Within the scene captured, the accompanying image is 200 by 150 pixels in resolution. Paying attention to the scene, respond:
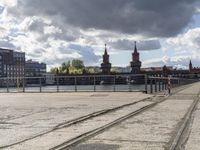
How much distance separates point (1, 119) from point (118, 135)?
508 cm

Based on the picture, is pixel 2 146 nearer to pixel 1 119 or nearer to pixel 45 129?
pixel 45 129

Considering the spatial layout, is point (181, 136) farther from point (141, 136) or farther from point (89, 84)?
point (89, 84)

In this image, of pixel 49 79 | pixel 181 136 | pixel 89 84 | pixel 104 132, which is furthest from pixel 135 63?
pixel 181 136

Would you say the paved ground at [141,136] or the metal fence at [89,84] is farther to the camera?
the metal fence at [89,84]

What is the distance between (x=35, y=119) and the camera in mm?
14703

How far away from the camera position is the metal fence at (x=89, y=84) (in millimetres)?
35562

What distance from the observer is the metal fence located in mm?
35562

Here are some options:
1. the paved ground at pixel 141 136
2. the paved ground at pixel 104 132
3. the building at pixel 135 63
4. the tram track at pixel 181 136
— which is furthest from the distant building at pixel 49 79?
the building at pixel 135 63

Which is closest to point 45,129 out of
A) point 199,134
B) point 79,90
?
point 199,134

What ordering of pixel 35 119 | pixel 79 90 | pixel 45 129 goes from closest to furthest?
pixel 45 129
pixel 35 119
pixel 79 90

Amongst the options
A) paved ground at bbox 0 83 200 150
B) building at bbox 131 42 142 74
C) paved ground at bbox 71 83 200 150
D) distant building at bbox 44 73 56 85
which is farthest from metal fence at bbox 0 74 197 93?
building at bbox 131 42 142 74

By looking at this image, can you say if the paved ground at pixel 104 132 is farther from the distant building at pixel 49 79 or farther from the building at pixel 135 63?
the building at pixel 135 63

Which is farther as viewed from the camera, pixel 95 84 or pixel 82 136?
pixel 95 84

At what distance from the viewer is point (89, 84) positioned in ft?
129
